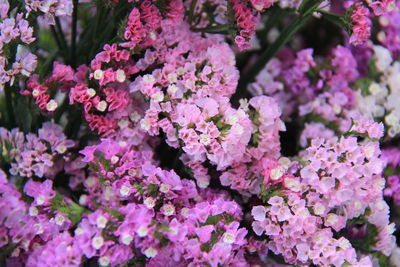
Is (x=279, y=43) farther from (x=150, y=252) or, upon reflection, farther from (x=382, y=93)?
(x=150, y=252)

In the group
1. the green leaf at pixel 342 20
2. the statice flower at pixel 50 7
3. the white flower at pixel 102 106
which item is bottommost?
the white flower at pixel 102 106

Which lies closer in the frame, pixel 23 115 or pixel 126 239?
pixel 126 239

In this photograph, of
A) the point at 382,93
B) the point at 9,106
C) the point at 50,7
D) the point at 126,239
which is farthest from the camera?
the point at 382,93

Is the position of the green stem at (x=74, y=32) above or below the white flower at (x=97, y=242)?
above

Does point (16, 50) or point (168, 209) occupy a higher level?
point (16, 50)

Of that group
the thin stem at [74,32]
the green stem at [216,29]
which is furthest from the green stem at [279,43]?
the thin stem at [74,32]

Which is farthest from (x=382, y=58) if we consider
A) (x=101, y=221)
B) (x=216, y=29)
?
(x=101, y=221)

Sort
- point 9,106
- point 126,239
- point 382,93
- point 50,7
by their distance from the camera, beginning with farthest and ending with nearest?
point 382,93, point 9,106, point 50,7, point 126,239

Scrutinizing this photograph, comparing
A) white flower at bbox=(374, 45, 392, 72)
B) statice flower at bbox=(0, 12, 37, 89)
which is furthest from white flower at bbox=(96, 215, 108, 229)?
white flower at bbox=(374, 45, 392, 72)

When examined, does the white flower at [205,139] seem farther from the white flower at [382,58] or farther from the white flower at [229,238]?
the white flower at [382,58]
